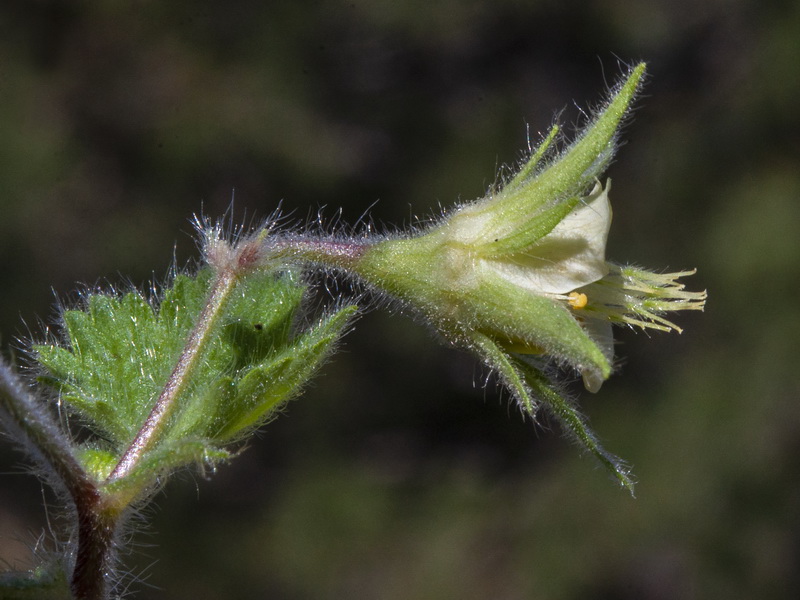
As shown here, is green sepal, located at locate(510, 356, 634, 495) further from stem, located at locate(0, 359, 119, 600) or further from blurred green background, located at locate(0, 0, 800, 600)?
blurred green background, located at locate(0, 0, 800, 600)

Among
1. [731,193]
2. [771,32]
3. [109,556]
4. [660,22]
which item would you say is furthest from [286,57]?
[109,556]

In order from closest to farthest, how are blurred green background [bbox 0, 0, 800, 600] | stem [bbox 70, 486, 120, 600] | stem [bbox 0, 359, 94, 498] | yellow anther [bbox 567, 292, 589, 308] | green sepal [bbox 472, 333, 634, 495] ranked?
stem [bbox 0, 359, 94, 498] < stem [bbox 70, 486, 120, 600] < green sepal [bbox 472, 333, 634, 495] < yellow anther [bbox 567, 292, 589, 308] < blurred green background [bbox 0, 0, 800, 600]

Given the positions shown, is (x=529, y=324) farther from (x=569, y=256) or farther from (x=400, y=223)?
(x=400, y=223)

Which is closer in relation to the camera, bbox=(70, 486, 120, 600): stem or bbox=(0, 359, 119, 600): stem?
bbox=(0, 359, 119, 600): stem

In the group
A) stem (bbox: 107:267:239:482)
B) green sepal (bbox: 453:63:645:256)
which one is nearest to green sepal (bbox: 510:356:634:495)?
green sepal (bbox: 453:63:645:256)

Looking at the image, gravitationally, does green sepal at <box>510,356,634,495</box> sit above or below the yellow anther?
below

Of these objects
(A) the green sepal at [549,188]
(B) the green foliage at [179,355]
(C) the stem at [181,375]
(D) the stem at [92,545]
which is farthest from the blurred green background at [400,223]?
(D) the stem at [92,545]
